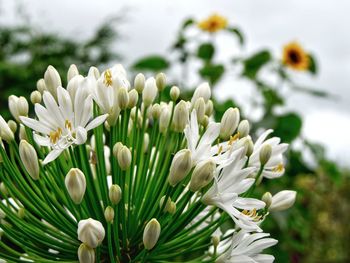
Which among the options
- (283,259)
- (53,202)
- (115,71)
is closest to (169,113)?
(115,71)

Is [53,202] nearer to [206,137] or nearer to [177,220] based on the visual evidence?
[177,220]

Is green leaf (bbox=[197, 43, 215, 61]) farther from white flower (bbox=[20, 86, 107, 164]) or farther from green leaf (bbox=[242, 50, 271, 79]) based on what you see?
white flower (bbox=[20, 86, 107, 164])

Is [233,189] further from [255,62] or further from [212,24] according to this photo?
[212,24]

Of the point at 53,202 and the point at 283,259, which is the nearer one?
the point at 53,202

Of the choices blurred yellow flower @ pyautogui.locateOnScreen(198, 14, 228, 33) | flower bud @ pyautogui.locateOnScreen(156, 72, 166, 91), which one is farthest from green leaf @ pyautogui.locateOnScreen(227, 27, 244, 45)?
flower bud @ pyautogui.locateOnScreen(156, 72, 166, 91)

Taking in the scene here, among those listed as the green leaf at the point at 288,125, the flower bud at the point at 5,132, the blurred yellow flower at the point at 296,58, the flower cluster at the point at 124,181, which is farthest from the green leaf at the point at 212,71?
the flower bud at the point at 5,132

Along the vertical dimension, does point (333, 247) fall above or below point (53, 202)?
below
